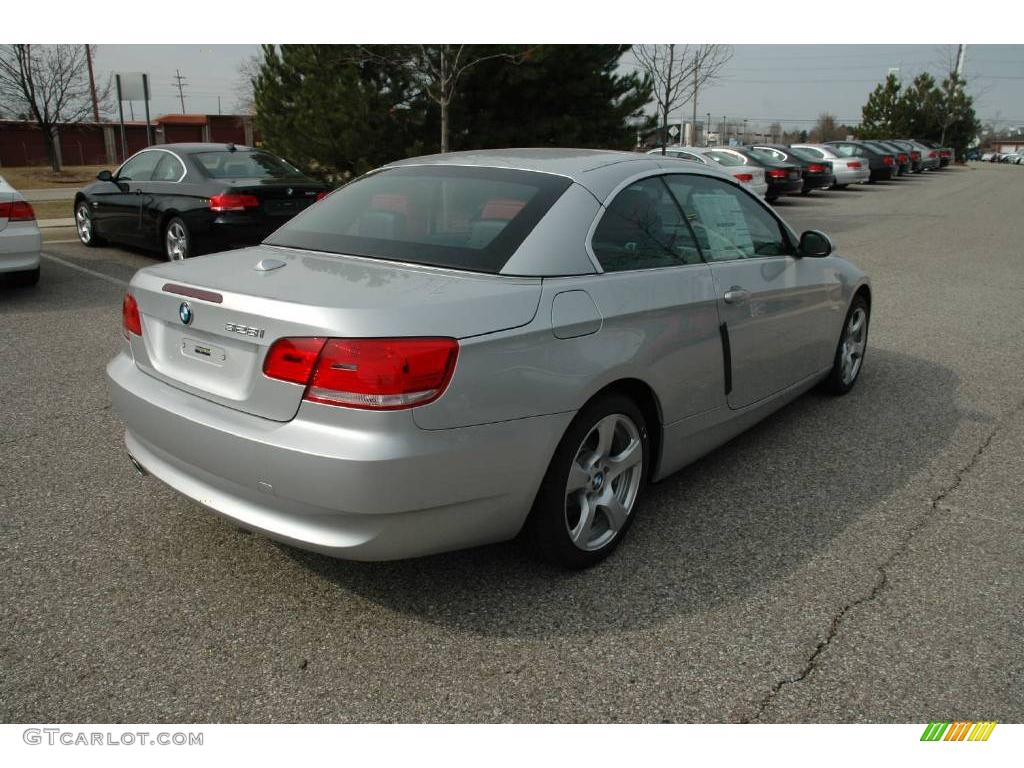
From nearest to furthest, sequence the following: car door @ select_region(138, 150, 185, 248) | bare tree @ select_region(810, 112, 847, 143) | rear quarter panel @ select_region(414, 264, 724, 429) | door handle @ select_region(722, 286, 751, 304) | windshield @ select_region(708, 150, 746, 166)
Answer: rear quarter panel @ select_region(414, 264, 724, 429) → door handle @ select_region(722, 286, 751, 304) → car door @ select_region(138, 150, 185, 248) → windshield @ select_region(708, 150, 746, 166) → bare tree @ select_region(810, 112, 847, 143)

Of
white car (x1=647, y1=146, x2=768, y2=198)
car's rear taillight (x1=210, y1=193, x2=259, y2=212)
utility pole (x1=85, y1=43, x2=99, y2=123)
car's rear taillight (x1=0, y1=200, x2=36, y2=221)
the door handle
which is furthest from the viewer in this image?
utility pole (x1=85, y1=43, x2=99, y2=123)

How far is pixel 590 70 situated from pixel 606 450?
15356 mm

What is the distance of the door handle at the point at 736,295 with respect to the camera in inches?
153

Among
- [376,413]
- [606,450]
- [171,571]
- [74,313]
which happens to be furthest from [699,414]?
[74,313]

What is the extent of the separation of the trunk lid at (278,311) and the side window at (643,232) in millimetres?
560

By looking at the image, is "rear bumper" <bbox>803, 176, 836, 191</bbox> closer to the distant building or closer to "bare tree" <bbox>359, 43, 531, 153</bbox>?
"bare tree" <bbox>359, 43, 531, 153</bbox>

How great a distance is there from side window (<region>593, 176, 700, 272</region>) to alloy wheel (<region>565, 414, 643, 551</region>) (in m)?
0.64

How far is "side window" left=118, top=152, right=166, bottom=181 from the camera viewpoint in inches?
399

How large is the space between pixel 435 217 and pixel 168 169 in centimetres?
754

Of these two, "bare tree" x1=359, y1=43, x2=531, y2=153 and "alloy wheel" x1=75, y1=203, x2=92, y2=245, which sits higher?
"bare tree" x1=359, y1=43, x2=531, y2=153

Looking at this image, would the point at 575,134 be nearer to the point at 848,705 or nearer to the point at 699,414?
the point at 699,414

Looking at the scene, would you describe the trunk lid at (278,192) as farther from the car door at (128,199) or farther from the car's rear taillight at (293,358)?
the car's rear taillight at (293,358)

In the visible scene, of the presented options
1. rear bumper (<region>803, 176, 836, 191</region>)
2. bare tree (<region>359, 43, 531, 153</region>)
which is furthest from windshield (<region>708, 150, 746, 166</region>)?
bare tree (<region>359, 43, 531, 153</region>)

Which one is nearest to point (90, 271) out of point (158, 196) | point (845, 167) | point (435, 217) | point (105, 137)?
point (158, 196)
